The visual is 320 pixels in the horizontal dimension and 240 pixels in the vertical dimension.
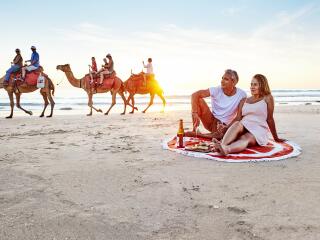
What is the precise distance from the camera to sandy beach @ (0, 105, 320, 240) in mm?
2818

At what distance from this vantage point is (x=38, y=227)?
2859mm

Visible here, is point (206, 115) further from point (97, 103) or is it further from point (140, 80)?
point (97, 103)

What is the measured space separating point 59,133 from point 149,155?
3.82m

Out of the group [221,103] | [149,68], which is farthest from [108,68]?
[221,103]

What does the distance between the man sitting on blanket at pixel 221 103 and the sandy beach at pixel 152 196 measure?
1180 mm

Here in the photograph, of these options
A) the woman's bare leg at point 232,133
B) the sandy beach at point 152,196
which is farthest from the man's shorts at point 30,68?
the woman's bare leg at point 232,133

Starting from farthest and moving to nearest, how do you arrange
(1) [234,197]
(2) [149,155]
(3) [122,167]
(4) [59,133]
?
(4) [59,133], (2) [149,155], (3) [122,167], (1) [234,197]

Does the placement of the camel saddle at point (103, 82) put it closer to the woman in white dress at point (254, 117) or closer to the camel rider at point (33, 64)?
the camel rider at point (33, 64)

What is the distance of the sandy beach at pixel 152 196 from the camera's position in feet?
9.25

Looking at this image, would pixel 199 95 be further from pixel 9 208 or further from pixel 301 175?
pixel 9 208

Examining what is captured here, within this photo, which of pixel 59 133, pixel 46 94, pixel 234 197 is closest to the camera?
pixel 234 197

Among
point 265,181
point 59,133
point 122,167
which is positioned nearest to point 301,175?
point 265,181

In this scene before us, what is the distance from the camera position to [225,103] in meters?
6.57

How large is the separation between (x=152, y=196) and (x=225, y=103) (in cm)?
334
